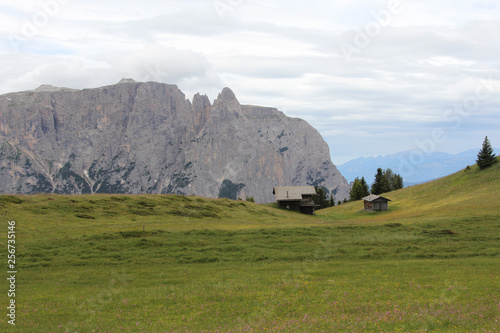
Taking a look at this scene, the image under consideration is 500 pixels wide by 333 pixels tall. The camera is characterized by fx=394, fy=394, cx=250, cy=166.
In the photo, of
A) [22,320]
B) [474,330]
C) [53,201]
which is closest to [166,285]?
[22,320]

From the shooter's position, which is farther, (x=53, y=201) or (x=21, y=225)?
(x=53, y=201)

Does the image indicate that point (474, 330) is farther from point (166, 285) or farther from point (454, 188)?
point (454, 188)

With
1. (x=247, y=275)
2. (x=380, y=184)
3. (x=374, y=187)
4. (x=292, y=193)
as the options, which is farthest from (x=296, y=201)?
(x=247, y=275)

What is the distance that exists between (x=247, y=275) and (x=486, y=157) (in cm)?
9080

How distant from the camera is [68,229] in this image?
148ft

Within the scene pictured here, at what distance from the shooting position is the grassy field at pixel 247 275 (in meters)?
17.1

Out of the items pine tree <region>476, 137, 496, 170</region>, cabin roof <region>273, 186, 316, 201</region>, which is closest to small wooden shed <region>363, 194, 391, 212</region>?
cabin roof <region>273, 186, 316, 201</region>

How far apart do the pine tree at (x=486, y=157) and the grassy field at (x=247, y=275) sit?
44.3m

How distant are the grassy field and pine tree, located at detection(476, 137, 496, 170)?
44259 mm

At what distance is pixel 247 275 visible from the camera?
27.0 meters

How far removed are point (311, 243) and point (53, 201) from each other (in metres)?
41.4

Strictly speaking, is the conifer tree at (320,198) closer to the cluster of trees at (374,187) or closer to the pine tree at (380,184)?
the cluster of trees at (374,187)

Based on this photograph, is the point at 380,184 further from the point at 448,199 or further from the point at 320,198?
the point at 448,199

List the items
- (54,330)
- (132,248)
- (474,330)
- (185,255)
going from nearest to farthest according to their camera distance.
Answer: (474,330)
(54,330)
(185,255)
(132,248)
